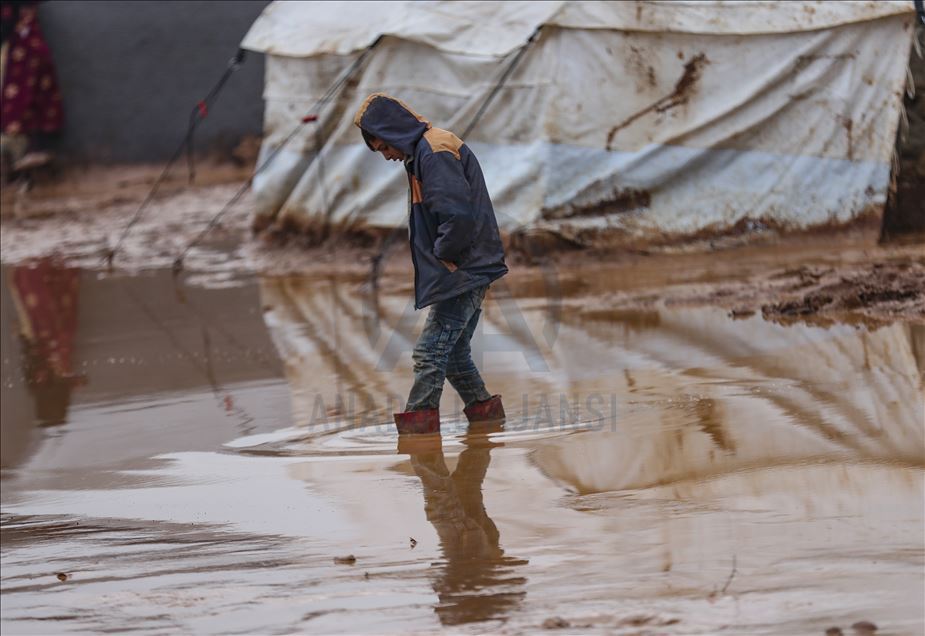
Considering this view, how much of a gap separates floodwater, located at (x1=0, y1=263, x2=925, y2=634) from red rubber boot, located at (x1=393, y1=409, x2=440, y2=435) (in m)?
0.07

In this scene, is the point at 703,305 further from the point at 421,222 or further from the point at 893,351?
the point at 421,222

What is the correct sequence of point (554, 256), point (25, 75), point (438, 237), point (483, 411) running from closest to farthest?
point (438, 237) < point (483, 411) < point (554, 256) < point (25, 75)

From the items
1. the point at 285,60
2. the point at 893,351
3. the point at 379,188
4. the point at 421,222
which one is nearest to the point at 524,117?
the point at 379,188

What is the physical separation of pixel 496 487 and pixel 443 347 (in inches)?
34.9

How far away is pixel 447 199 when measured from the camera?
4.71 metres

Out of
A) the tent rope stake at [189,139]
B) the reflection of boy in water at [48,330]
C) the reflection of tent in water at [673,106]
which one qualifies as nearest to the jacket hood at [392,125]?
the reflection of boy in water at [48,330]

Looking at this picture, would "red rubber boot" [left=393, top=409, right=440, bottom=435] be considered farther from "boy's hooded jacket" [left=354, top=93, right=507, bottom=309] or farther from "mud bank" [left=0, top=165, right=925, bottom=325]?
"mud bank" [left=0, top=165, right=925, bottom=325]

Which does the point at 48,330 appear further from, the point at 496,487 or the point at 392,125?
the point at 496,487

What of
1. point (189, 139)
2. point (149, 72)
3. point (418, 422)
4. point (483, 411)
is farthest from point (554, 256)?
point (149, 72)

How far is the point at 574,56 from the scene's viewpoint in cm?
985

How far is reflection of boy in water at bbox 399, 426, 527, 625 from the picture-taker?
3.33m

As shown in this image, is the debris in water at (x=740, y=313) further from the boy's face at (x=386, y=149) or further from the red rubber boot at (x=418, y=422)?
the boy's face at (x=386, y=149)

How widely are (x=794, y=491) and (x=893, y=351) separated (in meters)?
2.27

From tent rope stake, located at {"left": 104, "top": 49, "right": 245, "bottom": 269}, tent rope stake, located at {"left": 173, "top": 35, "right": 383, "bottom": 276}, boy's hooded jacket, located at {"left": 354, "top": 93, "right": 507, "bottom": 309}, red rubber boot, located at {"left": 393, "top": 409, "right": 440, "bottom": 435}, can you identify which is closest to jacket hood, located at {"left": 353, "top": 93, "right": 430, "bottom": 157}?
boy's hooded jacket, located at {"left": 354, "top": 93, "right": 507, "bottom": 309}
